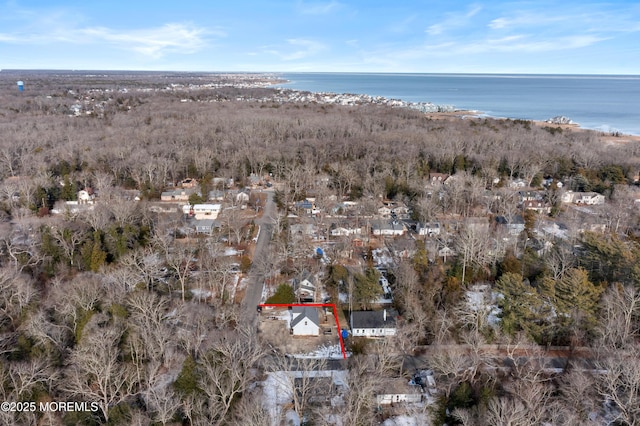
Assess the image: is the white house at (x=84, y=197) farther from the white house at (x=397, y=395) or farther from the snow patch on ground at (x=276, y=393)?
the white house at (x=397, y=395)

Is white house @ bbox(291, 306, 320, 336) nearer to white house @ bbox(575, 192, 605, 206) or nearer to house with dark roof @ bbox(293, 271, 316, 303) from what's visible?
house with dark roof @ bbox(293, 271, 316, 303)

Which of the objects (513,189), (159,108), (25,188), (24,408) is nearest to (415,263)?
(24,408)

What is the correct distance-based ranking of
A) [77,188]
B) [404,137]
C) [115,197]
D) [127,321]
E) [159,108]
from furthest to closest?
1. [159,108]
2. [404,137]
3. [77,188]
4. [115,197]
5. [127,321]

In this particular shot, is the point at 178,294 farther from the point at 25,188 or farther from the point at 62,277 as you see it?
the point at 25,188

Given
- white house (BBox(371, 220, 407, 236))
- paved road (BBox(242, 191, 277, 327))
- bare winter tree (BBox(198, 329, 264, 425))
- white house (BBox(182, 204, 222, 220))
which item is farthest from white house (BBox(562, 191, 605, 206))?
bare winter tree (BBox(198, 329, 264, 425))

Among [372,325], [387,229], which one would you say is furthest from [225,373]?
[387,229]

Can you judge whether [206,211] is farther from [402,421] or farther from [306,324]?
[402,421]
